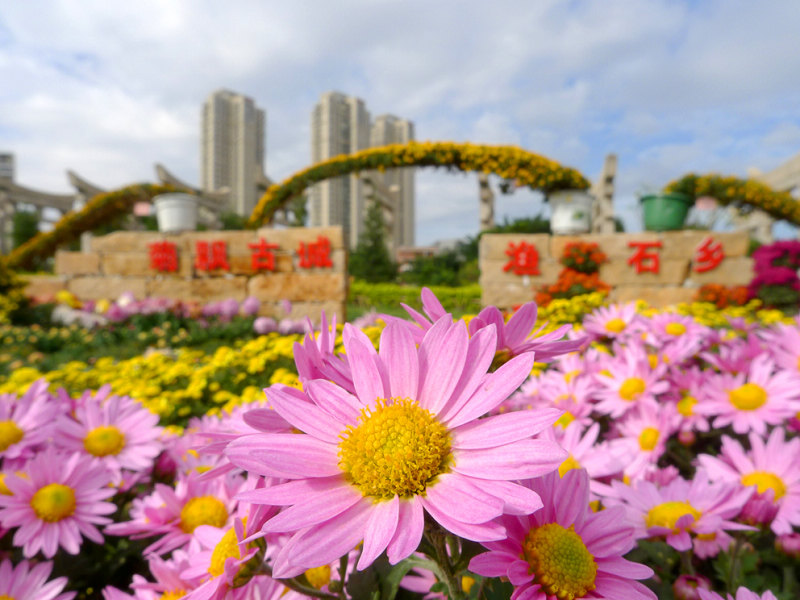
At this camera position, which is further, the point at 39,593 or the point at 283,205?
the point at 283,205

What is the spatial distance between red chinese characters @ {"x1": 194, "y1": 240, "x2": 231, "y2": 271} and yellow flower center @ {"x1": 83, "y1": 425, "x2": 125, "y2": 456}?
6800 millimetres

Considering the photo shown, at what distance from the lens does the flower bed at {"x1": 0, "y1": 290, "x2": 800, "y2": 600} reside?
42 centimetres

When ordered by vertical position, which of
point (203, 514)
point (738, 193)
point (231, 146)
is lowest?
point (203, 514)

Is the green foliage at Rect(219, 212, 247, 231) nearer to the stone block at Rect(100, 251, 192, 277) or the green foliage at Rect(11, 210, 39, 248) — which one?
the green foliage at Rect(11, 210, 39, 248)

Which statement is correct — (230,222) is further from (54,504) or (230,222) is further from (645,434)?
(645,434)

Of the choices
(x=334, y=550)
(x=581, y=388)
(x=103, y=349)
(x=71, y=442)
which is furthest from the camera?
(x=103, y=349)

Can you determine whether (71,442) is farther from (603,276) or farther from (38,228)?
(38,228)

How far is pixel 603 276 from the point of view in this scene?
7258 millimetres

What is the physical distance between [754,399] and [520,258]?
6.02 metres

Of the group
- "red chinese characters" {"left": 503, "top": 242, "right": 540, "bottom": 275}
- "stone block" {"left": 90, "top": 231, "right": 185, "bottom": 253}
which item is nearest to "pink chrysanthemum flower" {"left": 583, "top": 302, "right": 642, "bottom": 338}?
"red chinese characters" {"left": 503, "top": 242, "right": 540, "bottom": 275}

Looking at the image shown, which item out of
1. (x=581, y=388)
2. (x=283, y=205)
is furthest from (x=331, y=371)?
(x=283, y=205)

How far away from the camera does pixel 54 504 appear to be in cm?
89

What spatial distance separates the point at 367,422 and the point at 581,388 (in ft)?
3.06

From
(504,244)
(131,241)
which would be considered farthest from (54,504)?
(131,241)
